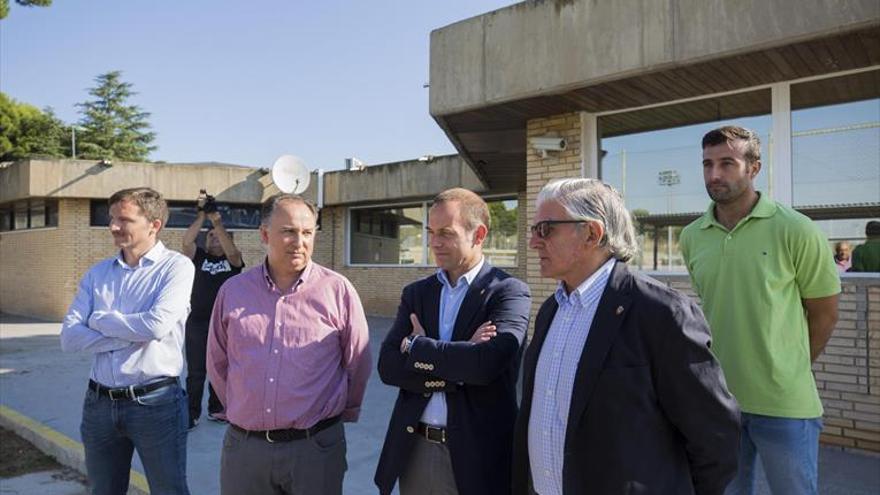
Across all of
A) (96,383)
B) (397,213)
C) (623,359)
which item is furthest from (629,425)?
(397,213)

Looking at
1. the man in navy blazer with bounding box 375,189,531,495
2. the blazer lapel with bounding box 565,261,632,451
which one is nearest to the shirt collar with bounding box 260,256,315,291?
the man in navy blazer with bounding box 375,189,531,495

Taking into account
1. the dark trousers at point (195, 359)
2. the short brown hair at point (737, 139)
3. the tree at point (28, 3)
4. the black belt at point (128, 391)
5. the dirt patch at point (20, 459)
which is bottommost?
the dirt patch at point (20, 459)

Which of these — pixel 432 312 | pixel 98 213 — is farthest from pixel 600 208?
pixel 98 213

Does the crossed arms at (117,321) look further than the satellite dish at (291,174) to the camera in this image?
No

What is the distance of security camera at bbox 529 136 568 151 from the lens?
259 inches

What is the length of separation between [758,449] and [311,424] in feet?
6.16

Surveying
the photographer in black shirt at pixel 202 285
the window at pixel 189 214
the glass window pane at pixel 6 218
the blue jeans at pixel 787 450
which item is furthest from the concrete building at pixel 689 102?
the glass window pane at pixel 6 218

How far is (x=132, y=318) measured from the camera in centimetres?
305

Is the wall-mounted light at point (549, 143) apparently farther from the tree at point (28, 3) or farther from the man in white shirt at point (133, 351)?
the tree at point (28, 3)

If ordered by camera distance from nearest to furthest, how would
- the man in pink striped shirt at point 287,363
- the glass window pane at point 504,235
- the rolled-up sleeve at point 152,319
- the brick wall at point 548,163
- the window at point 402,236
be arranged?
the man in pink striped shirt at point 287,363, the rolled-up sleeve at point 152,319, the brick wall at point 548,163, the glass window pane at point 504,235, the window at point 402,236

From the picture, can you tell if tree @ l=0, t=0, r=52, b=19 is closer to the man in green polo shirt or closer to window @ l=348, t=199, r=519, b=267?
window @ l=348, t=199, r=519, b=267

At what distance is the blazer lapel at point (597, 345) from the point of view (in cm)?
180

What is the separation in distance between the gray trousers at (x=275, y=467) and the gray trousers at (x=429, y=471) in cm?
41

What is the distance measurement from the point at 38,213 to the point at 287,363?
63.1 ft
